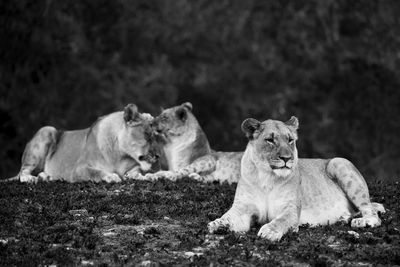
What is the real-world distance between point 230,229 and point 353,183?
5.47ft

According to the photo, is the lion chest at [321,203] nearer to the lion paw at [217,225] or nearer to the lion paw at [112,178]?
the lion paw at [217,225]

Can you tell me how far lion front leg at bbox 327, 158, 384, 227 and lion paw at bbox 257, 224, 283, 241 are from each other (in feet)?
3.52

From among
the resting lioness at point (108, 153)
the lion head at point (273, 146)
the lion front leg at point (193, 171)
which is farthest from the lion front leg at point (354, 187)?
the resting lioness at point (108, 153)

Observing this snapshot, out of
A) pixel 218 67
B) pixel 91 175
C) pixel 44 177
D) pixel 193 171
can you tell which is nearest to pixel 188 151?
pixel 193 171

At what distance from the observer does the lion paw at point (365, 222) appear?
32.1 feet

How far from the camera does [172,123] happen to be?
14.9 metres

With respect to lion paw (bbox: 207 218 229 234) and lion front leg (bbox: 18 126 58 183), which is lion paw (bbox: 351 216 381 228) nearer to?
lion paw (bbox: 207 218 229 234)

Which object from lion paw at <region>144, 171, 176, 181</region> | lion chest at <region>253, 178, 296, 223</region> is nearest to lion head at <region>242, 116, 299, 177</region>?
lion chest at <region>253, 178, 296, 223</region>

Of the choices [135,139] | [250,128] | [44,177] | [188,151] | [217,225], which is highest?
[250,128]

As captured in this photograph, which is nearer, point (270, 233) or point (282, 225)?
point (270, 233)

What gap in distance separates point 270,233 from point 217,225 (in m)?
0.60

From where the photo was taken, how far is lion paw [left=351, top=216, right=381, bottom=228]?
9.80 metres

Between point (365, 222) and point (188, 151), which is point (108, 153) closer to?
point (188, 151)

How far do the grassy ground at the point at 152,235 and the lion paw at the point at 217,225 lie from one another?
8 centimetres
